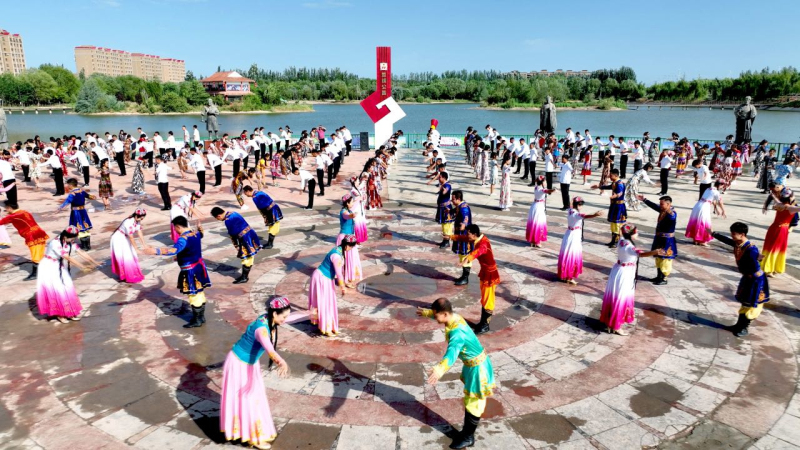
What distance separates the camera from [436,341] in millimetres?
7465

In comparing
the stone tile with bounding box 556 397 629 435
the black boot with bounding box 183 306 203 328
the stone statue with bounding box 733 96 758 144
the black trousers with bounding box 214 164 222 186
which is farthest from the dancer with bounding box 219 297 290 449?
the stone statue with bounding box 733 96 758 144

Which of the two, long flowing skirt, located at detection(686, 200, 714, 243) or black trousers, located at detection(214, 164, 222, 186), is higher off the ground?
black trousers, located at detection(214, 164, 222, 186)

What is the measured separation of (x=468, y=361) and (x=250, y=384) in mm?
2243

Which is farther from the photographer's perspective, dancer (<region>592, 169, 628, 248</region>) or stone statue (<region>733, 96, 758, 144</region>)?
stone statue (<region>733, 96, 758, 144</region>)

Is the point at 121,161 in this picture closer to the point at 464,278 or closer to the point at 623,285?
the point at 464,278

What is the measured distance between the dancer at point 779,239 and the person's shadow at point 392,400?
27.5ft

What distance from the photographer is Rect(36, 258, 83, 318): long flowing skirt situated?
780 cm

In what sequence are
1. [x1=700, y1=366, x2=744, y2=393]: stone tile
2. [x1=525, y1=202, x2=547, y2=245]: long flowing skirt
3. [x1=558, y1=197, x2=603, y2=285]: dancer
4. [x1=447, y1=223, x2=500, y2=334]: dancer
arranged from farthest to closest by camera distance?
[x1=525, y1=202, x2=547, y2=245]: long flowing skirt
[x1=558, y1=197, x2=603, y2=285]: dancer
[x1=447, y1=223, x2=500, y2=334]: dancer
[x1=700, y1=366, x2=744, y2=393]: stone tile

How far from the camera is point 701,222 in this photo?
38.9ft

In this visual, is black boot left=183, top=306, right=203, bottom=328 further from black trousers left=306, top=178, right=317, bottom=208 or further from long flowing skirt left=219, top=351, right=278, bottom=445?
black trousers left=306, top=178, right=317, bottom=208

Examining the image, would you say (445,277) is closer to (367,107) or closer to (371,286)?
(371,286)

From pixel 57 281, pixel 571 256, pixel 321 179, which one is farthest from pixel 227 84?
pixel 571 256

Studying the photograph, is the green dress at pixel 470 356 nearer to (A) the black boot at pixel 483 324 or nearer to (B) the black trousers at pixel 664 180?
(A) the black boot at pixel 483 324

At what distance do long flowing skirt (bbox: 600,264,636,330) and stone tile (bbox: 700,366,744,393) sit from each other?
133 cm
